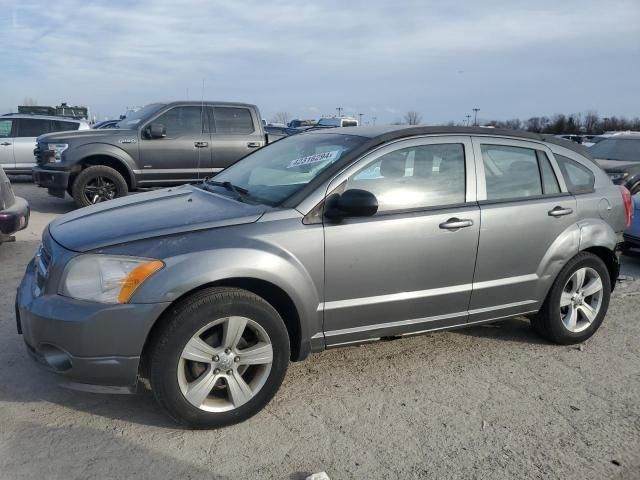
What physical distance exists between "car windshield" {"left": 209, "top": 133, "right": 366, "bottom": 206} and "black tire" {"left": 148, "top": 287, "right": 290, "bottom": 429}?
2.27 feet

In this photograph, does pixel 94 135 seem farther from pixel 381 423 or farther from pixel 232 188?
pixel 381 423

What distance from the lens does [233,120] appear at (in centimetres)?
996

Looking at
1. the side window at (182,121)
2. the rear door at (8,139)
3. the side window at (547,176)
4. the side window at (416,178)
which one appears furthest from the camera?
the rear door at (8,139)

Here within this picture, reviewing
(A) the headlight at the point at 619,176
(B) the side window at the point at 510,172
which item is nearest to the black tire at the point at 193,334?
(B) the side window at the point at 510,172

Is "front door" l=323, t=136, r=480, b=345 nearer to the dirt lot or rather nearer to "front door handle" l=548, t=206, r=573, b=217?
the dirt lot

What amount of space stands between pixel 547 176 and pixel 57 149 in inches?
312

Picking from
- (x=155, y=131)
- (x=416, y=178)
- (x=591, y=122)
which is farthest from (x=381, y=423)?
(x=591, y=122)

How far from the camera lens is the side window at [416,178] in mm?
3436

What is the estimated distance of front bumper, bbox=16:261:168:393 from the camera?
2.74 metres

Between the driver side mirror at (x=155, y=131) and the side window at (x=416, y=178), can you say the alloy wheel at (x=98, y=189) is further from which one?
the side window at (x=416, y=178)

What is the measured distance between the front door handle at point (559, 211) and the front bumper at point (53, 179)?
7692mm

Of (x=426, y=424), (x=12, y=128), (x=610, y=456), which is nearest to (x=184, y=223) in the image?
(x=426, y=424)

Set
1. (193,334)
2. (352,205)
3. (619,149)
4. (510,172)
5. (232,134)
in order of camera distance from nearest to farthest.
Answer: (193,334) → (352,205) → (510,172) → (232,134) → (619,149)

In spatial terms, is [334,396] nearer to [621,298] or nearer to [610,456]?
[610,456]
